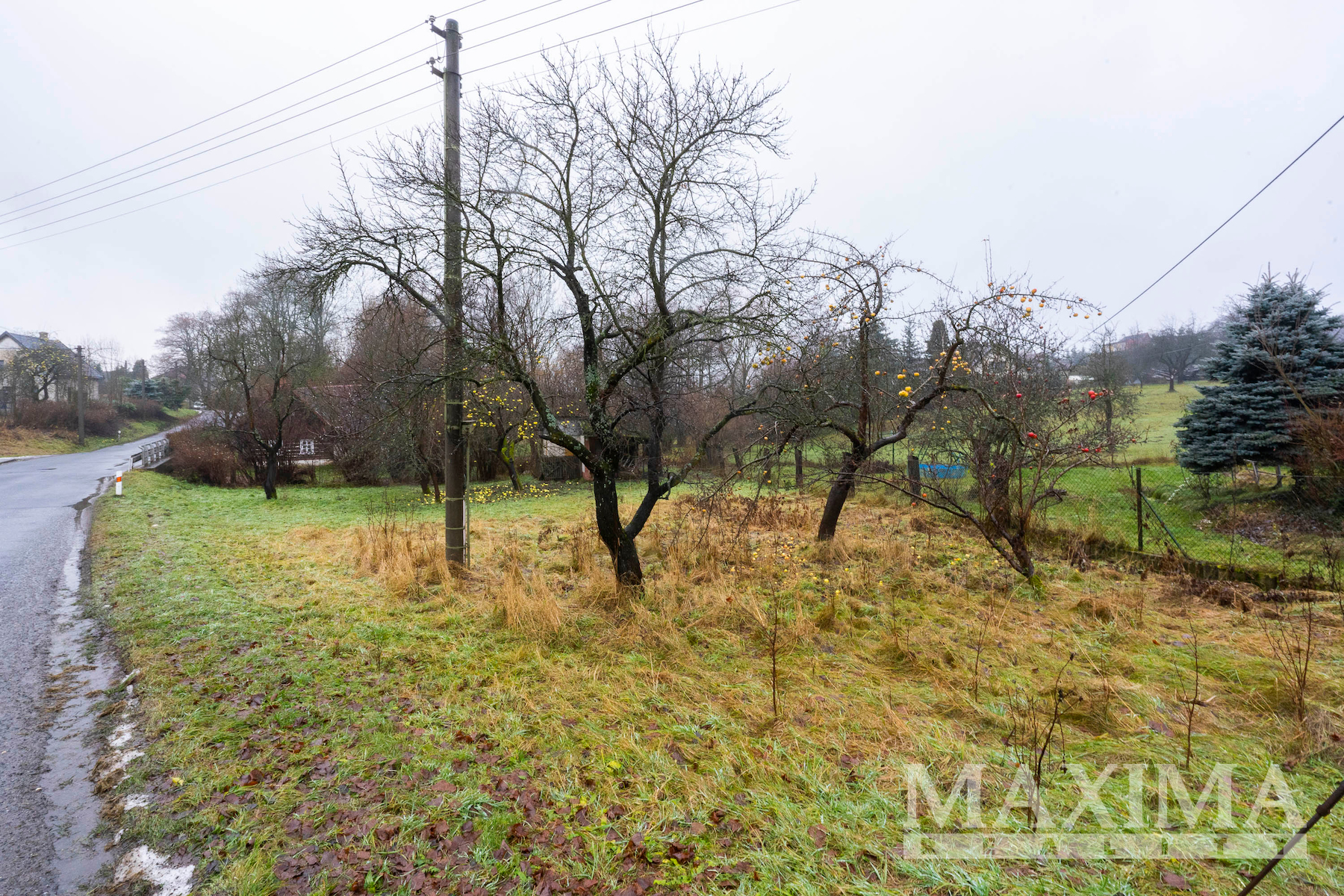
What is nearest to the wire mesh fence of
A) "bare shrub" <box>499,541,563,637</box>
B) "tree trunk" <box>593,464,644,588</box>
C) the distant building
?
"tree trunk" <box>593,464,644,588</box>

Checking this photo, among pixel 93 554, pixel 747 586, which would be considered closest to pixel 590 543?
pixel 747 586

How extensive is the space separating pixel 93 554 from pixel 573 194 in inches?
329

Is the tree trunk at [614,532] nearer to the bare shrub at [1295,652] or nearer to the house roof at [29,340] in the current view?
the bare shrub at [1295,652]

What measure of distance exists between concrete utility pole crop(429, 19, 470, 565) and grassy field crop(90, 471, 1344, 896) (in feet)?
2.06

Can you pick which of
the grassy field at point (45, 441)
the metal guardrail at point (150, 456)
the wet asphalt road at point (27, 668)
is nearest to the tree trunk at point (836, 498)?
the wet asphalt road at point (27, 668)

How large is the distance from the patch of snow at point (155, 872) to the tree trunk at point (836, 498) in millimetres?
7660

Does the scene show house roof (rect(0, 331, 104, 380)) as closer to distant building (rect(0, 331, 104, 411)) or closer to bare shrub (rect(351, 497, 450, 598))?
distant building (rect(0, 331, 104, 411))

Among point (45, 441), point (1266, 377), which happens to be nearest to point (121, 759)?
point (1266, 377)

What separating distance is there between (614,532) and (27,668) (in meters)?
4.75

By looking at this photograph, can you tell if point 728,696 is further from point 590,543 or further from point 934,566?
point 934,566

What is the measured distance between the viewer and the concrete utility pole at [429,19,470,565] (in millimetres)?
5754

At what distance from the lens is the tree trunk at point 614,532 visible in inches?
239

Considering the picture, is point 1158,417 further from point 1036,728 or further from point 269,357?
point 269,357

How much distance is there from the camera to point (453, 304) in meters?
5.91
